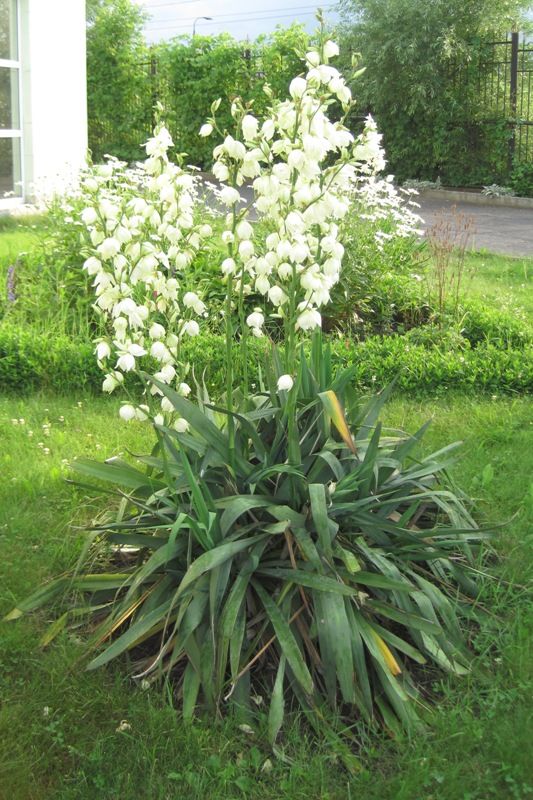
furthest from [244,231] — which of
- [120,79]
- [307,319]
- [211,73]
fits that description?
[120,79]

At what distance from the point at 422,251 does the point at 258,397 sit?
4.77m

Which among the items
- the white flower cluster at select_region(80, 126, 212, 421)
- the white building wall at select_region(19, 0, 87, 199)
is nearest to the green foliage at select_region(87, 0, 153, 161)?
the white building wall at select_region(19, 0, 87, 199)

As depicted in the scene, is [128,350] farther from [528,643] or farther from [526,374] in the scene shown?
[526,374]

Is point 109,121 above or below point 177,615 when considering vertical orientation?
above

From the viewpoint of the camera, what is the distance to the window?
11.3 meters

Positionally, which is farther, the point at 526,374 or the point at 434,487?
the point at 526,374

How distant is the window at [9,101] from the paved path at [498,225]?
5.46 metres

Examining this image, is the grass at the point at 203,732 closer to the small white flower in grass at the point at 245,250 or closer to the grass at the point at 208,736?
the grass at the point at 208,736

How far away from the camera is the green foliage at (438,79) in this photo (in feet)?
56.1

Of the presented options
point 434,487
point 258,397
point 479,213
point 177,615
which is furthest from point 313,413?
point 479,213

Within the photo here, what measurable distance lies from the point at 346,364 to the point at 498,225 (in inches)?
327

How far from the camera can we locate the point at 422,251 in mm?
7953

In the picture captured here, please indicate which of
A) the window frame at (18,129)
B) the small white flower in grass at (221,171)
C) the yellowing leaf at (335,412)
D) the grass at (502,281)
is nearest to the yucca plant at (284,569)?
the yellowing leaf at (335,412)

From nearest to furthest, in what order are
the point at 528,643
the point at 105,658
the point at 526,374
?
the point at 105,658
the point at 528,643
the point at 526,374
